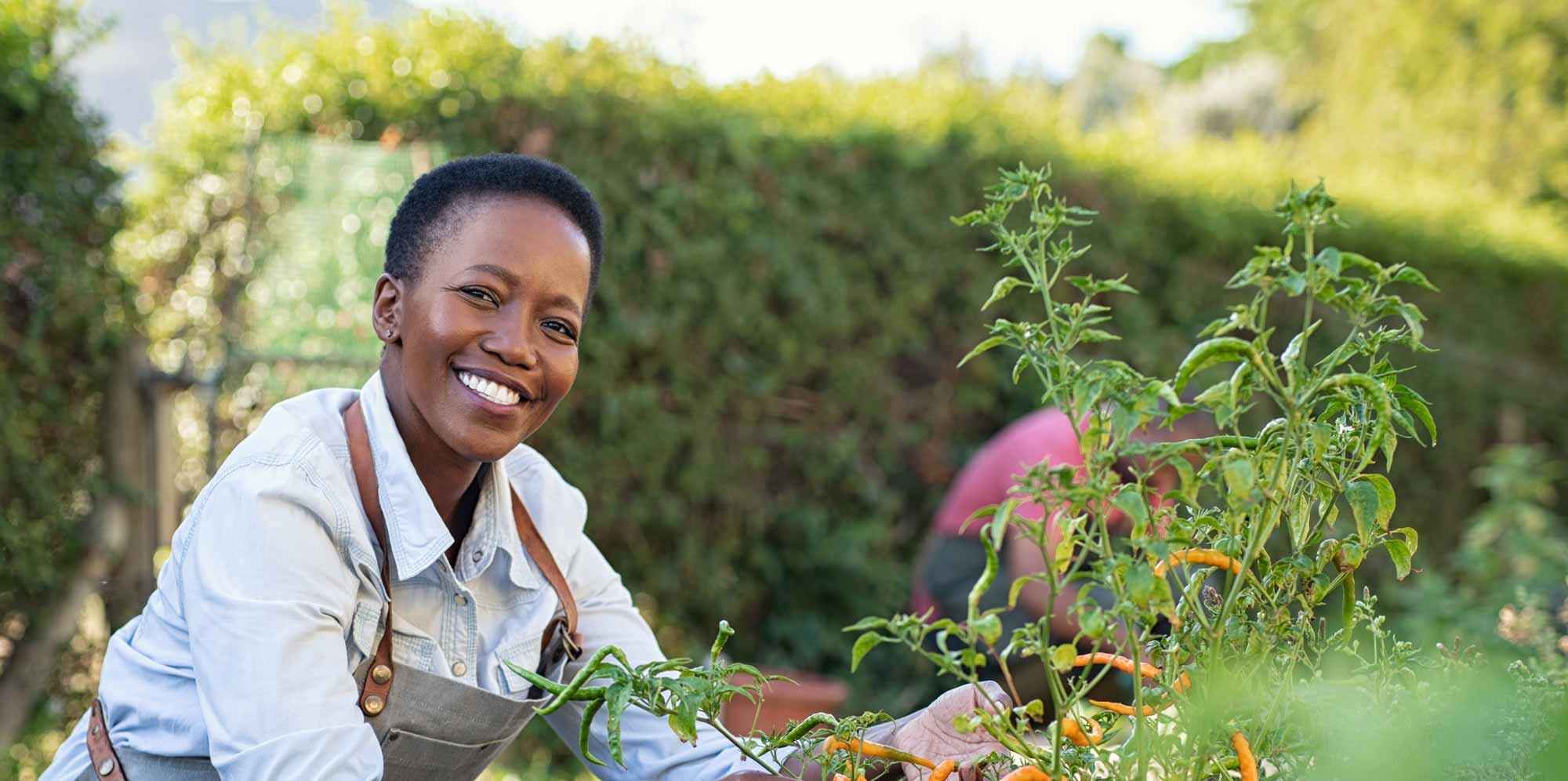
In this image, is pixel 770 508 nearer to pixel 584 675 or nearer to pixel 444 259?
pixel 444 259

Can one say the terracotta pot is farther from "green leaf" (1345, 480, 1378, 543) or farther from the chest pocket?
"green leaf" (1345, 480, 1378, 543)

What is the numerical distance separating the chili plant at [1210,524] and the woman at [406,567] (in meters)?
0.49

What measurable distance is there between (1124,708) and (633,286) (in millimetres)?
3622

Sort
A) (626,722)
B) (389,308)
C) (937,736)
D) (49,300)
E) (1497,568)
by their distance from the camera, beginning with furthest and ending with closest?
1. (1497,568)
2. (49,300)
3. (626,722)
4. (389,308)
5. (937,736)

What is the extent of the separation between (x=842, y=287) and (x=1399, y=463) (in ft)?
12.5

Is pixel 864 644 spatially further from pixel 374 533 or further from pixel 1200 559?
pixel 374 533

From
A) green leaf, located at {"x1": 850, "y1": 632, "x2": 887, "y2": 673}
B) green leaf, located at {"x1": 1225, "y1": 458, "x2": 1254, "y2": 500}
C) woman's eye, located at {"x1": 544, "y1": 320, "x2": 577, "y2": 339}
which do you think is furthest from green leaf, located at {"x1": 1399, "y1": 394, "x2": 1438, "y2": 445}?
woman's eye, located at {"x1": 544, "y1": 320, "x2": 577, "y2": 339}

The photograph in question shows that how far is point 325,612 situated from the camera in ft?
5.13

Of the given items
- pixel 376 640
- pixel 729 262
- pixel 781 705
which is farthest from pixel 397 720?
pixel 729 262

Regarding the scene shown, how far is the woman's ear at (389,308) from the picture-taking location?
1.80 meters

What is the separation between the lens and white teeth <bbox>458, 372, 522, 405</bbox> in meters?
1.75

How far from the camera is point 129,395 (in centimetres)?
390

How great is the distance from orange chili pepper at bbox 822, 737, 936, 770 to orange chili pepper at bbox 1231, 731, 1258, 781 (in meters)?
0.31

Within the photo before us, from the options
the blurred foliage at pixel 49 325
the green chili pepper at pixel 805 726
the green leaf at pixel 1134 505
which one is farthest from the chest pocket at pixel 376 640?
the blurred foliage at pixel 49 325
